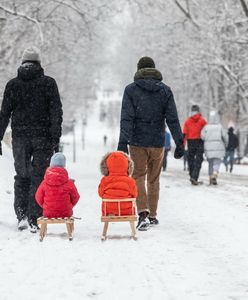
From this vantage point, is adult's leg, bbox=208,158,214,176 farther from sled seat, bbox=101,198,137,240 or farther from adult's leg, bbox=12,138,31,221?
sled seat, bbox=101,198,137,240

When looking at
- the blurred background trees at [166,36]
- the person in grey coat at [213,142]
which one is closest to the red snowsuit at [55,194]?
the person in grey coat at [213,142]

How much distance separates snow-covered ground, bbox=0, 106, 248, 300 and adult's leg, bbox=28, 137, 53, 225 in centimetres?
30

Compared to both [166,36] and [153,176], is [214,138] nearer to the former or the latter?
[153,176]

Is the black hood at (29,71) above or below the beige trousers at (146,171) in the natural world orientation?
above

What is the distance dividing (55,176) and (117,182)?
28.6 inches

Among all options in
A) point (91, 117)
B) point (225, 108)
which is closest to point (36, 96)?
point (225, 108)

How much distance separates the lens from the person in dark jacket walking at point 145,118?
25.8 feet

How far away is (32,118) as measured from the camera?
7.48 metres

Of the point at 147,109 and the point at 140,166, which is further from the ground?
the point at 147,109

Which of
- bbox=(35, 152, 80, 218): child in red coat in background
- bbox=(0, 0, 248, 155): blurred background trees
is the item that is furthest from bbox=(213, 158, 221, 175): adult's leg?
bbox=(35, 152, 80, 218): child in red coat in background

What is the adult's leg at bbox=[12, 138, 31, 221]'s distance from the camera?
7.54 m

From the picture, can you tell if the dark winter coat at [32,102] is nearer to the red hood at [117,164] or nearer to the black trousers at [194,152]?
the red hood at [117,164]

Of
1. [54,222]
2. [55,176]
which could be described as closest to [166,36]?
[55,176]

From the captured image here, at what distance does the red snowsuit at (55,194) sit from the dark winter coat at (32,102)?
1.89 ft
